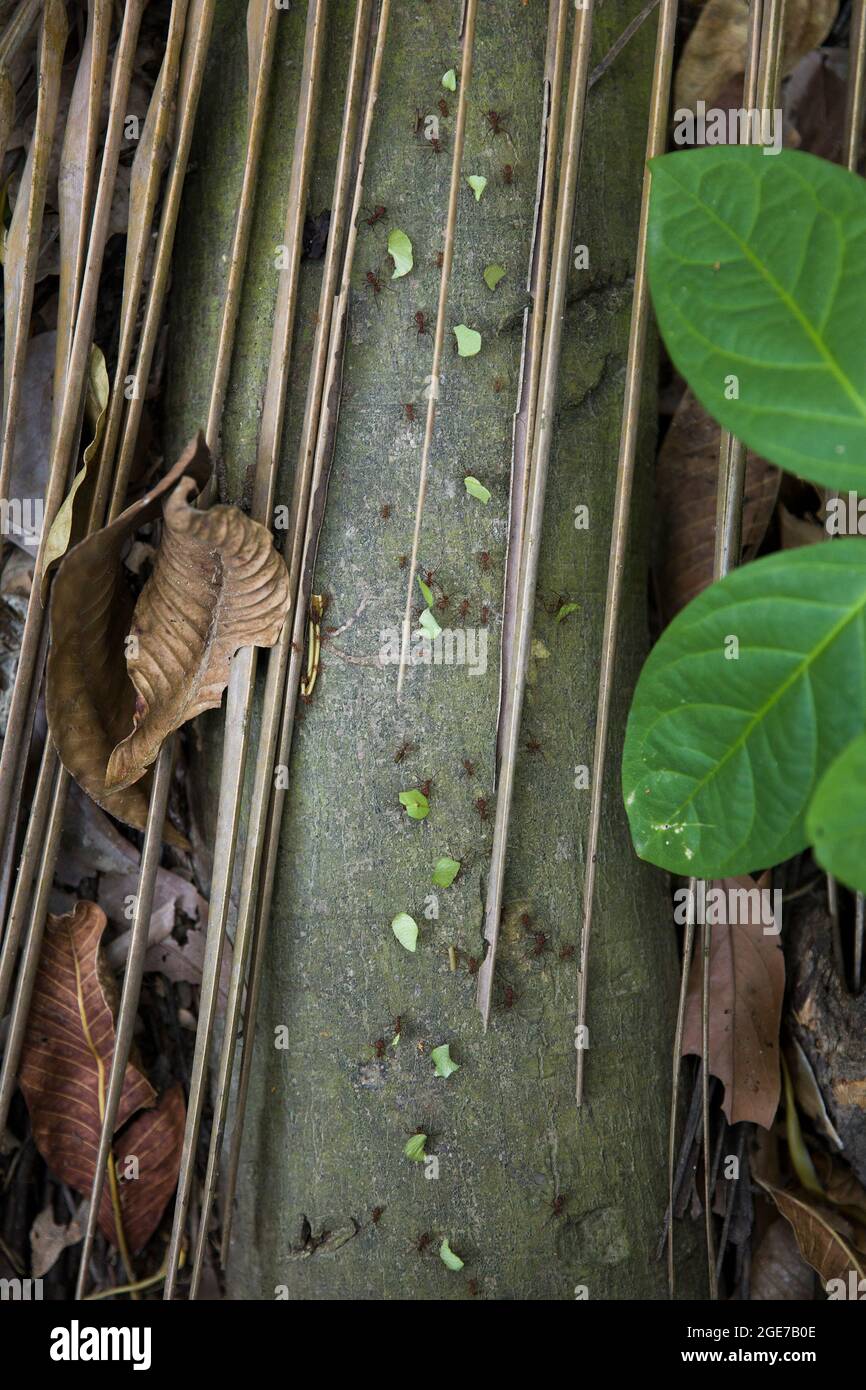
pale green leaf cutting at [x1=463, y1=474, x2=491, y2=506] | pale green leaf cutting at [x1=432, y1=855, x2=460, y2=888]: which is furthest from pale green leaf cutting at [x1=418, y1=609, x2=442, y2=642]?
pale green leaf cutting at [x1=432, y1=855, x2=460, y2=888]

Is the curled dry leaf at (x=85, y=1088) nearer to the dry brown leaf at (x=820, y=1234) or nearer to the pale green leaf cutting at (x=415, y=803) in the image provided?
the pale green leaf cutting at (x=415, y=803)

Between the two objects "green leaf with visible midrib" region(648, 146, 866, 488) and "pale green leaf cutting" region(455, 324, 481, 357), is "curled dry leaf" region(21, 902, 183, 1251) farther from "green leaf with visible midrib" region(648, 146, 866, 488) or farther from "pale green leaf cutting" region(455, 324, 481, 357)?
"green leaf with visible midrib" region(648, 146, 866, 488)

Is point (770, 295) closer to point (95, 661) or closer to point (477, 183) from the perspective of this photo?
point (477, 183)

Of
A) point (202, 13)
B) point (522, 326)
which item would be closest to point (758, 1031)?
point (522, 326)

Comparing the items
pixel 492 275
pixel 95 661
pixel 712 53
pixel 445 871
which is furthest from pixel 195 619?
pixel 712 53

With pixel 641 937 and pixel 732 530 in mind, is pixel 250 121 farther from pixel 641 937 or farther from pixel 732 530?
pixel 641 937
